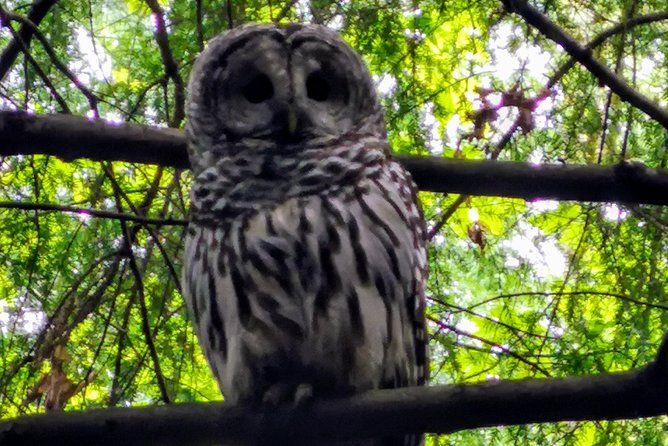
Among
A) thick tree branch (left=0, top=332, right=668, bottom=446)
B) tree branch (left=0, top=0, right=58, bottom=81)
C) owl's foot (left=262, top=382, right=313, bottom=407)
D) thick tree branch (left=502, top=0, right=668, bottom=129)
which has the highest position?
tree branch (left=0, top=0, right=58, bottom=81)

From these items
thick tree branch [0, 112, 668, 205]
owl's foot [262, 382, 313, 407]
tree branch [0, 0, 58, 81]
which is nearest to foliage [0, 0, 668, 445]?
tree branch [0, 0, 58, 81]

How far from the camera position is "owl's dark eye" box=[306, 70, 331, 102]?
3.12m

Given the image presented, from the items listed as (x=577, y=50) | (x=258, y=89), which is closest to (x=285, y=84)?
(x=258, y=89)

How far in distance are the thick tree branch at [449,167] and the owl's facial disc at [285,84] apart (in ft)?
0.77

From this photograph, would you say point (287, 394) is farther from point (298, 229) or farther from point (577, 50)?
point (577, 50)

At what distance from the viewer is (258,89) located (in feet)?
10.3

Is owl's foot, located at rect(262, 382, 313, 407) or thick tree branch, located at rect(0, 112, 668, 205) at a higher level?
thick tree branch, located at rect(0, 112, 668, 205)

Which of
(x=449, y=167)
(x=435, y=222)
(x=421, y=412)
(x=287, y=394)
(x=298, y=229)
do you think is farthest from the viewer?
(x=435, y=222)

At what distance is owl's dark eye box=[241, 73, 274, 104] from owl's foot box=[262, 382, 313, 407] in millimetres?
889

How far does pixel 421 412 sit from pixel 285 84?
3.89 feet

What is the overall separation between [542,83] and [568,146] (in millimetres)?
537

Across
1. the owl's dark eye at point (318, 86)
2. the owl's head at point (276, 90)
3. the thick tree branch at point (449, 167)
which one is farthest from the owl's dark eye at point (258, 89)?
the thick tree branch at point (449, 167)

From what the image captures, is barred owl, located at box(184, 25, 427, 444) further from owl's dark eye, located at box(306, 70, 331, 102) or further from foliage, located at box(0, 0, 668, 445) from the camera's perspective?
foliage, located at box(0, 0, 668, 445)

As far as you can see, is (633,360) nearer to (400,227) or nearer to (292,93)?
(400,227)
